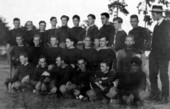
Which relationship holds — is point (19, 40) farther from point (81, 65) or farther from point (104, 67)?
point (104, 67)

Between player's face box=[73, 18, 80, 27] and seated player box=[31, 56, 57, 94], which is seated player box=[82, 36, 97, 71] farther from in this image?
player's face box=[73, 18, 80, 27]

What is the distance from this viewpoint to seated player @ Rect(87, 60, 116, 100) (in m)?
6.54

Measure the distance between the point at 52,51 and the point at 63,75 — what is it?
798 millimetres

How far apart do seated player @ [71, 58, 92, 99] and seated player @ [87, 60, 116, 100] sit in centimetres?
24

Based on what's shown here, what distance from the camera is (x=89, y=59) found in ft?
23.8

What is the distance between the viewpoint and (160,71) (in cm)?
716

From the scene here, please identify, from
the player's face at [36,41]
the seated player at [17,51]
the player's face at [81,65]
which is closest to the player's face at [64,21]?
the player's face at [36,41]

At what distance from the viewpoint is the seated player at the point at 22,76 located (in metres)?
7.66

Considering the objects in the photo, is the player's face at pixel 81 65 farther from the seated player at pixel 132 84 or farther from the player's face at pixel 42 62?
the player's face at pixel 42 62

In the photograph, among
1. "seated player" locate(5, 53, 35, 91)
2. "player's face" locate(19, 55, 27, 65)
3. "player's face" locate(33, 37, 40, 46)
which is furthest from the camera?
"player's face" locate(33, 37, 40, 46)

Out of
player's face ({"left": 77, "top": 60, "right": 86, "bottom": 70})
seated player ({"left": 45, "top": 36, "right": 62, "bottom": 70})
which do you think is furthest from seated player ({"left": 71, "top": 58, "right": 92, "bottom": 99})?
seated player ({"left": 45, "top": 36, "right": 62, "bottom": 70})

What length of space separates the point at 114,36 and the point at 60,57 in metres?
1.44

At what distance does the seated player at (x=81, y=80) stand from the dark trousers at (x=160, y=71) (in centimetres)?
137

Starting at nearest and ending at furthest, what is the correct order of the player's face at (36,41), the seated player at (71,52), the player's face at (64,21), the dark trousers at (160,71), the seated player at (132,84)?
the seated player at (132,84) < the dark trousers at (160,71) < the seated player at (71,52) < the player's face at (36,41) < the player's face at (64,21)
